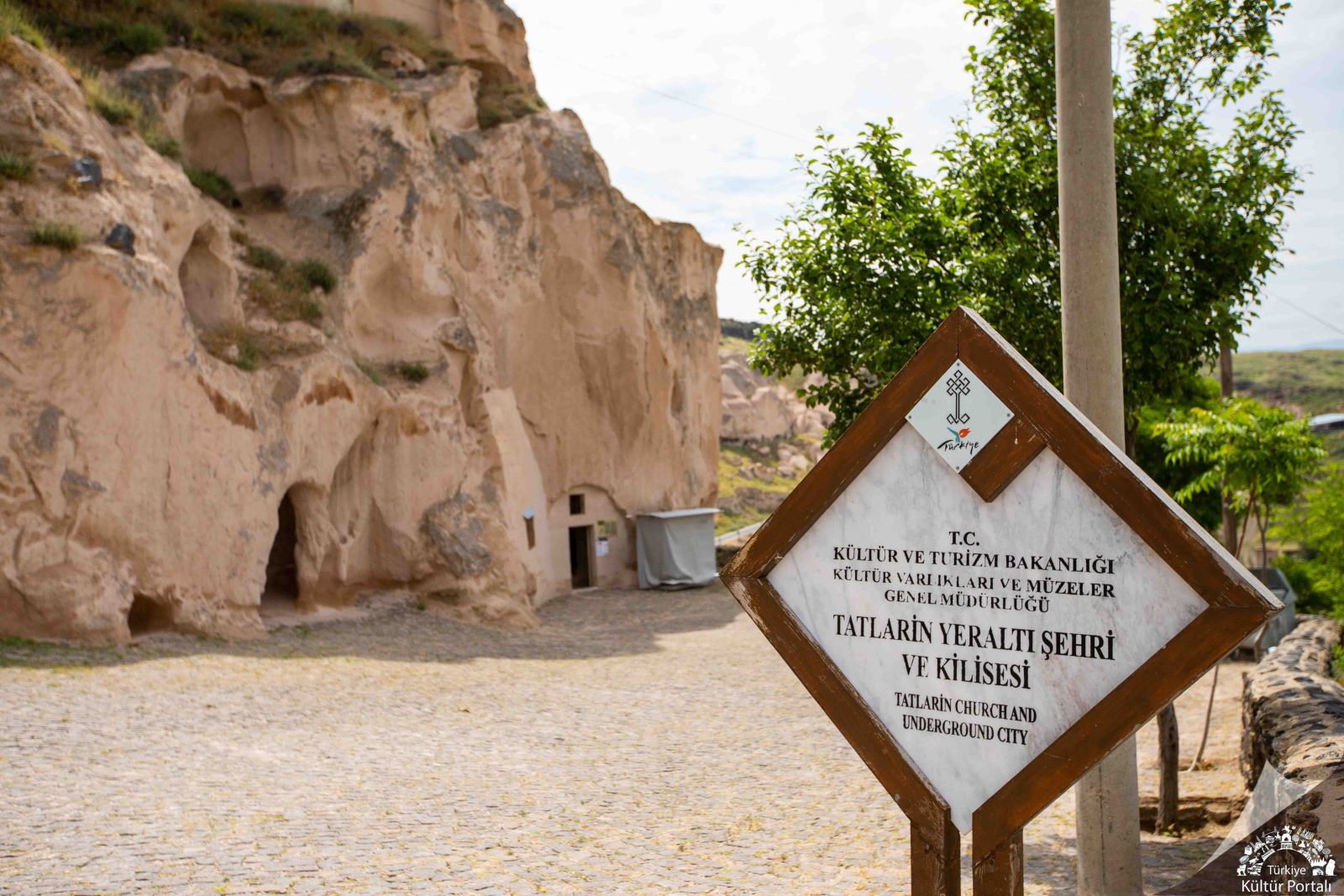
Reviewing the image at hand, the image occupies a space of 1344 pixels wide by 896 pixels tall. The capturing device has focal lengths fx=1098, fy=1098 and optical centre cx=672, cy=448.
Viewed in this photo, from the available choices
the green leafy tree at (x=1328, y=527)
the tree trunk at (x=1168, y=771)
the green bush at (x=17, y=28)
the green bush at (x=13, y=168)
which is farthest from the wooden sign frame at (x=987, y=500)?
the green bush at (x=17, y=28)

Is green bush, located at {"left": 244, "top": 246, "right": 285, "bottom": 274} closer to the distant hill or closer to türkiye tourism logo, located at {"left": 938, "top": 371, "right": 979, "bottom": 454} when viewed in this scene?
türkiye tourism logo, located at {"left": 938, "top": 371, "right": 979, "bottom": 454}

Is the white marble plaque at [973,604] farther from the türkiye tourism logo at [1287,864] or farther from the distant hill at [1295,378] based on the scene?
the distant hill at [1295,378]

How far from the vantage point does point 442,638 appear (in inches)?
688

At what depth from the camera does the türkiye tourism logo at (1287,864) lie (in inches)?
161

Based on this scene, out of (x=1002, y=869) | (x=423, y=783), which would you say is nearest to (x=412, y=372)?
(x=423, y=783)

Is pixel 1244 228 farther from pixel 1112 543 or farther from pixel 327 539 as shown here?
pixel 327 539

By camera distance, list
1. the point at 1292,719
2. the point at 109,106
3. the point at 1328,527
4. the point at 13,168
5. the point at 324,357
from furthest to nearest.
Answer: the point at 324,357 → the point at 109,106 → the point at 1328,527 → the point at 13,168 → the point at 1292,719

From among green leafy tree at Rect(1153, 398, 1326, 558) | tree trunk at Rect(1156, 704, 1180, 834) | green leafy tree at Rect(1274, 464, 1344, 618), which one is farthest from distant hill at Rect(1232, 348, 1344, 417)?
tree trunk at Rect(1156, 704, 1180, 834)

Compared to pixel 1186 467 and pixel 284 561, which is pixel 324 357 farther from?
pixel 1186 467

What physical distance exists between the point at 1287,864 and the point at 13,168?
1514 cm

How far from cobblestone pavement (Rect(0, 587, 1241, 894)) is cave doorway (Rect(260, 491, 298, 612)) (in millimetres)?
3380

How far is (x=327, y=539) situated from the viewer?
713 inches

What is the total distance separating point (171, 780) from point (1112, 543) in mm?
7458

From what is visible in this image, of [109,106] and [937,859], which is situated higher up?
[109,106]
